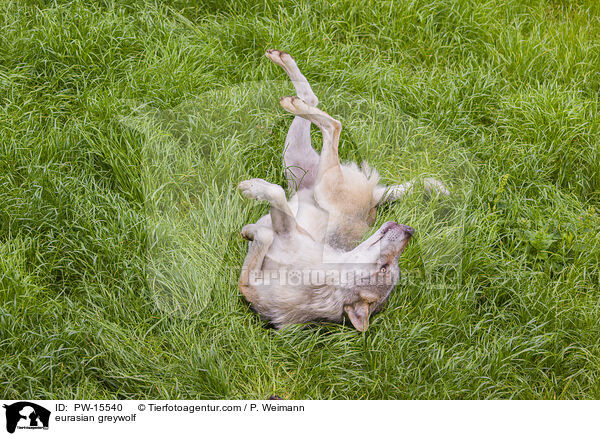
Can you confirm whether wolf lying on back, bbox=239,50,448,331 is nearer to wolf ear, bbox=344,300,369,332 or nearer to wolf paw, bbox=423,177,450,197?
wolf ear, bbox=344,300,369,332

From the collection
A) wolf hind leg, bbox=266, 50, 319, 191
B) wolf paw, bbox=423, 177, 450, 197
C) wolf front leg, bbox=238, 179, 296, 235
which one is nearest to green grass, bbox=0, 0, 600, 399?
wolf paw, bbox=423, 177, 450, 197

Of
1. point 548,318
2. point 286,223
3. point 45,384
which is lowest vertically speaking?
point 45,384

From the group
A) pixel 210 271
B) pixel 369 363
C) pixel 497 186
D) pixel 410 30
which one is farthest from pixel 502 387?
pixel 410 30

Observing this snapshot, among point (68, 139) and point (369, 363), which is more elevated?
point (68, 139)

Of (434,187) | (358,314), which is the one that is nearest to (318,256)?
(358,314)

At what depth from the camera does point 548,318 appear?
361 cm

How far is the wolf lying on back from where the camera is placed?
329 cm

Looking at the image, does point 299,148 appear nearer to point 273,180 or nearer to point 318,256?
point 273,180

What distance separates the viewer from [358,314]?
338 centimetres

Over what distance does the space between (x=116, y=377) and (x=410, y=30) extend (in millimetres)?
3647

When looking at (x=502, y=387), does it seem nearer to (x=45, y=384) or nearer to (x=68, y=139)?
(x=45, y=384)
